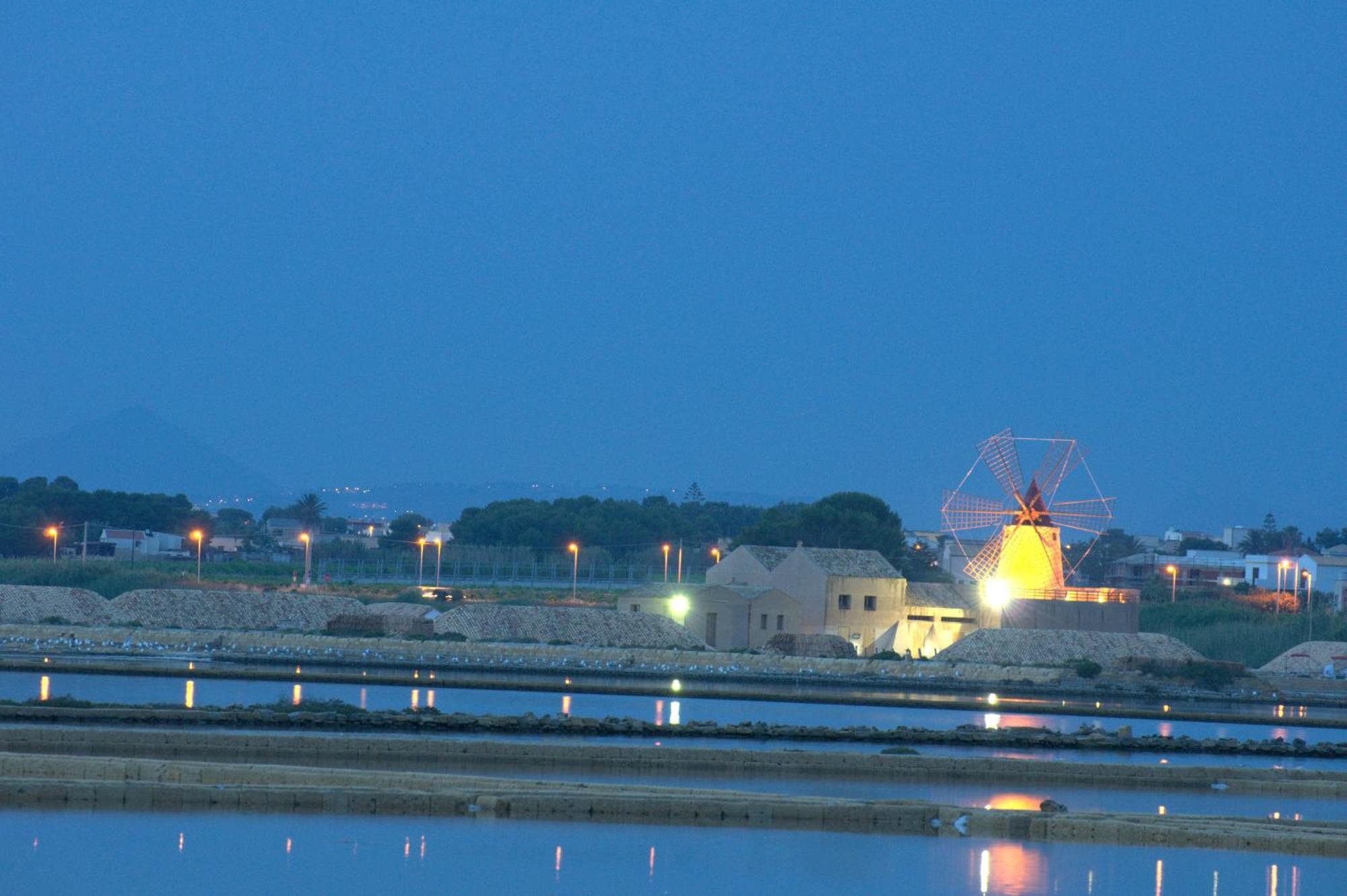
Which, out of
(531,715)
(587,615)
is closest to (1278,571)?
(587,615)

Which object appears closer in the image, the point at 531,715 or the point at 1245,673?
the point at 531,715

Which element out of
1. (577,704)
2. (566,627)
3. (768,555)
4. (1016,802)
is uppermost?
(768,555)

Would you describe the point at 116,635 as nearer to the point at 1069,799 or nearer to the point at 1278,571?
the point at 1069,799

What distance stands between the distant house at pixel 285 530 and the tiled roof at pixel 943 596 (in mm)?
54173

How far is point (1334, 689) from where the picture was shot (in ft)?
154

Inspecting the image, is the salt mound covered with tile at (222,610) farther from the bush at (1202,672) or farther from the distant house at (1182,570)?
the distant house at (1182,570)

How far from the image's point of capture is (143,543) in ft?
301

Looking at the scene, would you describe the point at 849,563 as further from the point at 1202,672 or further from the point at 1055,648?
the point at 1202,672

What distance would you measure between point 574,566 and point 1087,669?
2445 cm

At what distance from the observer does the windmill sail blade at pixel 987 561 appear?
53438 millimetres

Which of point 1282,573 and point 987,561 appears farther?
point 1282,573

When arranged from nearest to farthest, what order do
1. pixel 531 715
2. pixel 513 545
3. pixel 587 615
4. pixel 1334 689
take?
pixel 531 715, pixel 1334 689, pixel 587 615, pixel 513 545

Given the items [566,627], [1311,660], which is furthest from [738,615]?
[1311,660]

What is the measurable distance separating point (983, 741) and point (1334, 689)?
22733 millimetres
